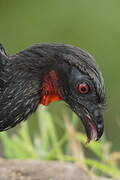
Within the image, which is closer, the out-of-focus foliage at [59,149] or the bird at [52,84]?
the bird at [52,84]

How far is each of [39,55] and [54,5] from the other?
28.9 ft

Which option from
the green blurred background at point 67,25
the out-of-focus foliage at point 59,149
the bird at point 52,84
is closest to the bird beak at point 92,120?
the bird at point 52,84

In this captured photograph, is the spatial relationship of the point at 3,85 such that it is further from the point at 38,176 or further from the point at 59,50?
the point at 38,176

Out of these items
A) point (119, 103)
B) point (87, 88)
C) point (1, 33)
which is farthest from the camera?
point (1, 33)

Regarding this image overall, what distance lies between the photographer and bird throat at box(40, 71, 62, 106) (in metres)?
6.70

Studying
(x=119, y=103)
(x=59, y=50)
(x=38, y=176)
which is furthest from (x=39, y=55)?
(x=119, y=103)

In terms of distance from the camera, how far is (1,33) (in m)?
14.6

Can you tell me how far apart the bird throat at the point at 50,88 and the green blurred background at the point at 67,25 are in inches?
269

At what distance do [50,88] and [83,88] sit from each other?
261 millimetres

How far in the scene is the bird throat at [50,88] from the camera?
6.70m

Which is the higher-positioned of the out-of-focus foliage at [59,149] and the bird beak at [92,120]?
the out-of-focus foliage at [59,149]

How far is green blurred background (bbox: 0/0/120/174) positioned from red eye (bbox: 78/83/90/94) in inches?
276

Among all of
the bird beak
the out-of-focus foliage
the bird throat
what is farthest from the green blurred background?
the bird beak

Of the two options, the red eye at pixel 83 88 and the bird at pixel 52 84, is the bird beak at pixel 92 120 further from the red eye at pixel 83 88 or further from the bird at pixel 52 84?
the red eye at pixel 83 88
